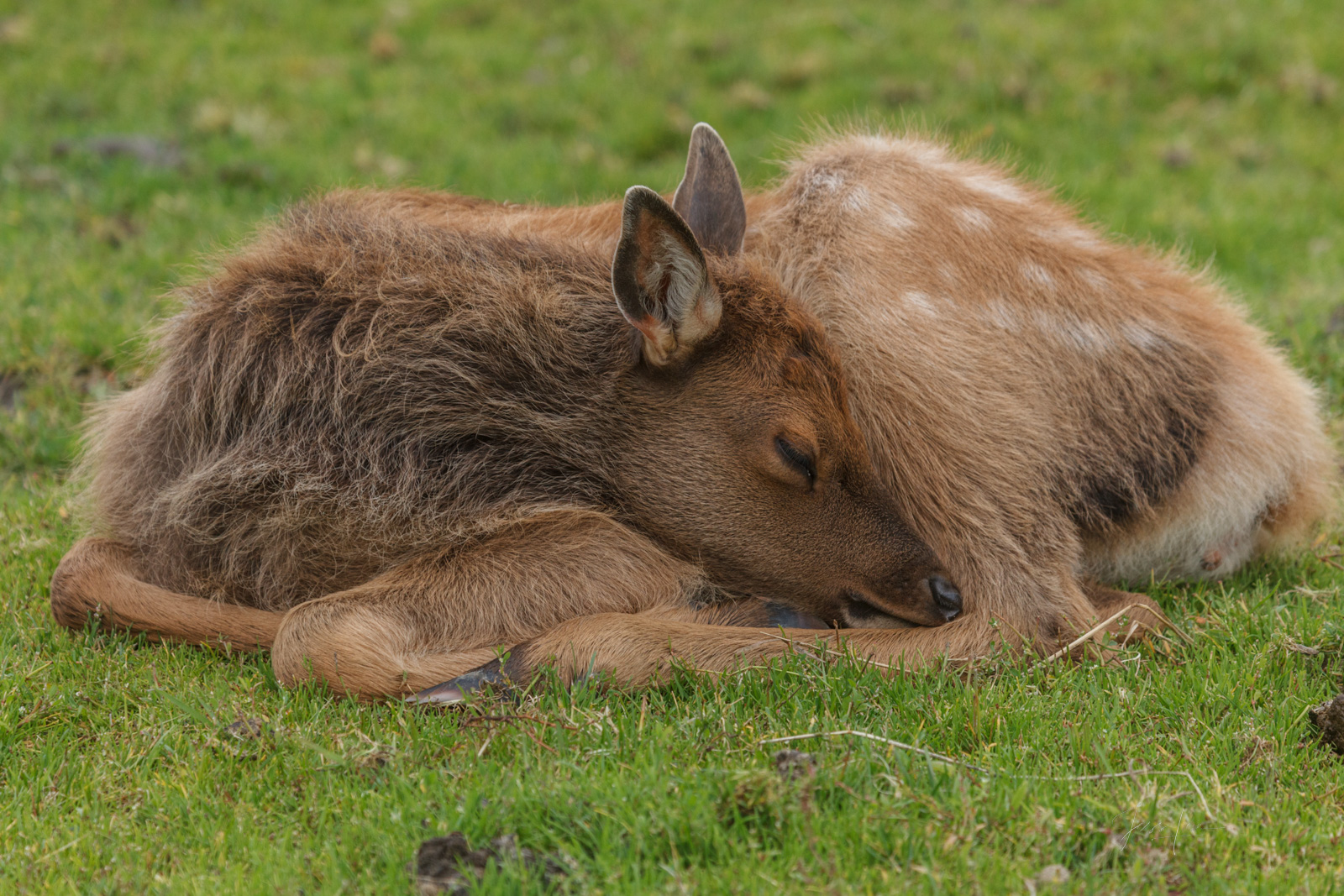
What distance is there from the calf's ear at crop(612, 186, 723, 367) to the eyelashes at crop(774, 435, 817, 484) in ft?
1.31

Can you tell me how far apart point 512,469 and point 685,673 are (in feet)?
2.94

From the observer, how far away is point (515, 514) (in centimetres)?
402

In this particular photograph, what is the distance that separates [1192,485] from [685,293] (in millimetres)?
1922

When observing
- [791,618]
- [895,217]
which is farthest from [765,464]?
[895,217]

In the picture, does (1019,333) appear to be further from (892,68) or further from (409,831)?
(892,68)

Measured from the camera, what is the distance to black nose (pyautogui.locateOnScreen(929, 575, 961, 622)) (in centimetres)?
393

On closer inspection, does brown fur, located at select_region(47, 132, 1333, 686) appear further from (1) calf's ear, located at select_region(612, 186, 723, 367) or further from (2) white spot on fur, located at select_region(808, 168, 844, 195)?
(1) calf's ear, located at select_region(612, 186, 723, 367)

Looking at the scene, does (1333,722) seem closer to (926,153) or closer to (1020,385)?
(1020,385)

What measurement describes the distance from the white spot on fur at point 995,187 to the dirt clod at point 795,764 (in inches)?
100

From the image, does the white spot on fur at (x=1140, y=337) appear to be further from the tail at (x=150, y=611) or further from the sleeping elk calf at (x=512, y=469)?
the tail at (x=150, y=611)

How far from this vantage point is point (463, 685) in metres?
3.53

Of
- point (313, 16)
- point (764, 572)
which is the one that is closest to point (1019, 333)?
point (764, 572)

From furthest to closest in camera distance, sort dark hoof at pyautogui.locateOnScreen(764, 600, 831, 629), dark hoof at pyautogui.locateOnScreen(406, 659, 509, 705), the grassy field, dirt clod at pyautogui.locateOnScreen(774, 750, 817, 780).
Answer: dark hoof at pyautogui.locateOnScreen(764, 600, 831, 629) → dark hoof at pyautogui.locateOnScreen(406, 659, 509, 705) → dirt clod at pyautogui.locateOnScreen(774, 750, 817, 780) → the grassy field

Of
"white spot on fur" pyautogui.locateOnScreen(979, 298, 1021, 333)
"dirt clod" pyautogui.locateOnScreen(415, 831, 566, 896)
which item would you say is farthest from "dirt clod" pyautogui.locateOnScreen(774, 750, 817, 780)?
"white spot on fur" pyautogui.locateOnScreen(979, 298, 1021, 333)
